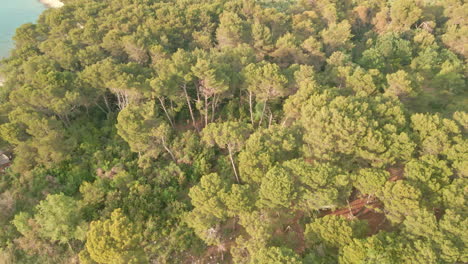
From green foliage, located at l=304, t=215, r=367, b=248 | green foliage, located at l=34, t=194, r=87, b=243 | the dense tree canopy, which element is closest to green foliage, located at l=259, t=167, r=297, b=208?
the dense tree canopy

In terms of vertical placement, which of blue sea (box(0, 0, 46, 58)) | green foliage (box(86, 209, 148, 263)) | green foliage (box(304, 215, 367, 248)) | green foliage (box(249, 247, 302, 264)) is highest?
blue sea (box(0, 0, 46, 58))

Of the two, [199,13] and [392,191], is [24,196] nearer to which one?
[392,191]

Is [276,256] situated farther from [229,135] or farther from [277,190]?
[229,135]

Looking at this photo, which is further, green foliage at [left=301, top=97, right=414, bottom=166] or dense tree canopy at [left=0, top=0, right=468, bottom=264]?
green foliage at [left=301, top=97, right=414, bottom=166]

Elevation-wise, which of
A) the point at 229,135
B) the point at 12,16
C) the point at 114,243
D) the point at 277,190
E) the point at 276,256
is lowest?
the point at 276,256

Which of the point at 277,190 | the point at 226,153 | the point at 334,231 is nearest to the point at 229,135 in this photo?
the point at 226,153

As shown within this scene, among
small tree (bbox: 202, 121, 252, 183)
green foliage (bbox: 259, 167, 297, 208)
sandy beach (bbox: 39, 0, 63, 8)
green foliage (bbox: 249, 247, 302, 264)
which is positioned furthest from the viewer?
sandy beach (bbox: 39, 0, 63, 8)

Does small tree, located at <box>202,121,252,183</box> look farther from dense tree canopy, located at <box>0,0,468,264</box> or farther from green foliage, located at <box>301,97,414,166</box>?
green foliage, located at <box>301,97,414,166</box>

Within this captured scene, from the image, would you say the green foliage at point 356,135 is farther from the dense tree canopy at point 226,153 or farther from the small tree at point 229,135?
the small tree at point 229,135

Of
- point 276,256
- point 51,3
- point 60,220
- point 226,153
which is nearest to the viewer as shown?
point 276,256

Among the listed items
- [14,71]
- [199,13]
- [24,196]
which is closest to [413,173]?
[24,196]
